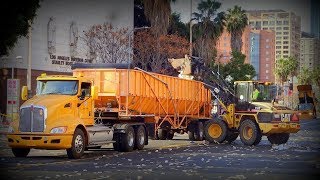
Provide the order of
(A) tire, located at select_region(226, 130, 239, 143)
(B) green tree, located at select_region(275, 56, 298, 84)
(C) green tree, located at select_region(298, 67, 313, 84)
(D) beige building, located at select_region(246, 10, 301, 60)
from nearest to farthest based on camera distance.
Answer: (A) tire, located at select_region(226, 130, 239, 143), (D) beige building, located at select_region(246, 10, 301, 60), (B) green tree, located at select_region(275, 56, 298, 84), (C) green tree, located at select_region(298, 67, 313, 84)

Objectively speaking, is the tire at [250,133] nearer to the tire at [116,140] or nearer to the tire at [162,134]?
the tire at [162,134]

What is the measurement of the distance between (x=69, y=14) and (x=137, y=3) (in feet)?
32.6

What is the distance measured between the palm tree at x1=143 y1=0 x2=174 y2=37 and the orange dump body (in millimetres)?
22251

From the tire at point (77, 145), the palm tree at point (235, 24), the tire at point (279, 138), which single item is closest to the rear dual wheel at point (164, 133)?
the tire at point (279, 138)

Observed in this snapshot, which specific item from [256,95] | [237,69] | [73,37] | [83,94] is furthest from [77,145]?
[237,69]

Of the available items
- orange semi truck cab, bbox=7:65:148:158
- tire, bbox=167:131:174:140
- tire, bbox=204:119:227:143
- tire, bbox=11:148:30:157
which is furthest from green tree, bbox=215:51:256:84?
tire, bbox=11:148:30:157

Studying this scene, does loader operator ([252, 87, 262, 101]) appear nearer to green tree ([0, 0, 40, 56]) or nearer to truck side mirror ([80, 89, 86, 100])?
truck side mirror ([80, 89, 86, 100])

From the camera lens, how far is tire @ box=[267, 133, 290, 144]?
3158cm

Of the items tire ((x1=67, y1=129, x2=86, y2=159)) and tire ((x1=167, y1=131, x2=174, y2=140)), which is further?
tire ((x1=167, y1=131, x2=174, y2=140))

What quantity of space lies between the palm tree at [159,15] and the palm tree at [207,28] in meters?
8.94

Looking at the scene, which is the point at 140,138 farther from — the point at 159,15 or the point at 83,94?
the point at 159,15

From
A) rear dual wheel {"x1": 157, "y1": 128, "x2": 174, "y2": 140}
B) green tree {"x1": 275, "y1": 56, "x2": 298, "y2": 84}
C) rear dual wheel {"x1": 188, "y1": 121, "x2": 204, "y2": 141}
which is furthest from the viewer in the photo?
green tree {"x1": 275, "y1": 56, "x2": 298, "y2": 84}

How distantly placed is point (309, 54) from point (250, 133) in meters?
129

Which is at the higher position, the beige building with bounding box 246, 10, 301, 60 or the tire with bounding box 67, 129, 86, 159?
the beige building with bounding box 246, 10, 301, 60
